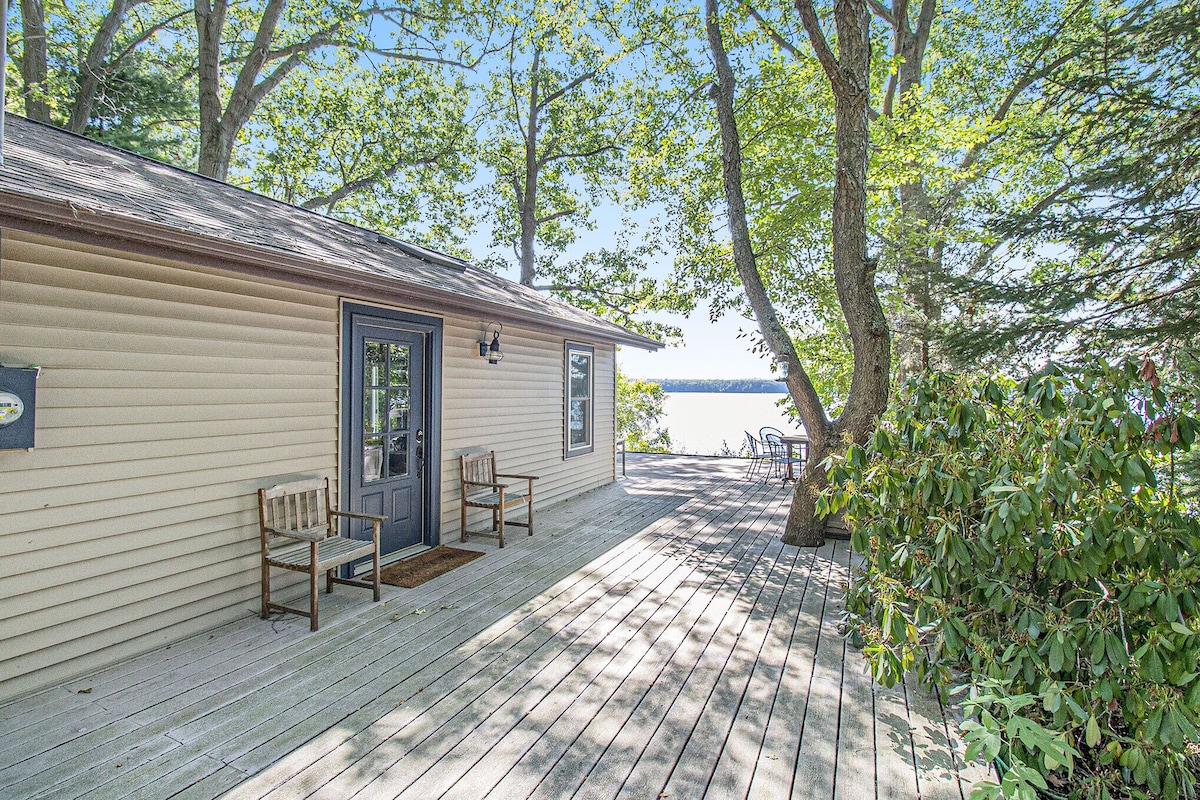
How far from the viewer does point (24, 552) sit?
280 centimetres

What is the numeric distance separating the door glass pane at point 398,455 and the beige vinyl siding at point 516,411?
45 cm

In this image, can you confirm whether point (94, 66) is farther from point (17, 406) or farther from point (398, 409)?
point (17, 406)

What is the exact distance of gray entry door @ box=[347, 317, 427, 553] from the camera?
4551 millimetres

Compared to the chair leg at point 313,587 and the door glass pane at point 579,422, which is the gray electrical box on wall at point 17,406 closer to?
the chair leg at point 313,587

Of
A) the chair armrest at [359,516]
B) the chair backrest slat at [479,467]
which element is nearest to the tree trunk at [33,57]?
the chair backrest slat at [479,467]

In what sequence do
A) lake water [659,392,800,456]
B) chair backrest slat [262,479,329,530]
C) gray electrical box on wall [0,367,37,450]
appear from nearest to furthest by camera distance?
gray electrical box on wall [0,367,37,450] → chair backrest slat [262,479,329,530] → lake water [659,392,800,456]

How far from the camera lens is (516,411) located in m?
6.74

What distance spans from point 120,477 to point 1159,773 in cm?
461

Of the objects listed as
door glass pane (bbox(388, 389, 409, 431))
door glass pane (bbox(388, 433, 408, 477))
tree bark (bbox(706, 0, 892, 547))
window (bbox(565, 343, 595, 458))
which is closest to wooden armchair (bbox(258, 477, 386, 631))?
door glass pane (bbox(388, 433, 408, 477))

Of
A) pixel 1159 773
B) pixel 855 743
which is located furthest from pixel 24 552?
pixel 1159 773

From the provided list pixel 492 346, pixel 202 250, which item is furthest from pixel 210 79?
pixel 202 250

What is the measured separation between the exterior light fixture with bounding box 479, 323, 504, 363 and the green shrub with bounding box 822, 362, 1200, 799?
4.11 meters

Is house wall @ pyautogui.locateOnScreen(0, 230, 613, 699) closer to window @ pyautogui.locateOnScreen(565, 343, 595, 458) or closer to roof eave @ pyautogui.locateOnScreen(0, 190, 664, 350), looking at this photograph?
roof eave @ pyautogui.locateOnScreen(0, 190, 664, 350)

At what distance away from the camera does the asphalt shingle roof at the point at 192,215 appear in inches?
105
